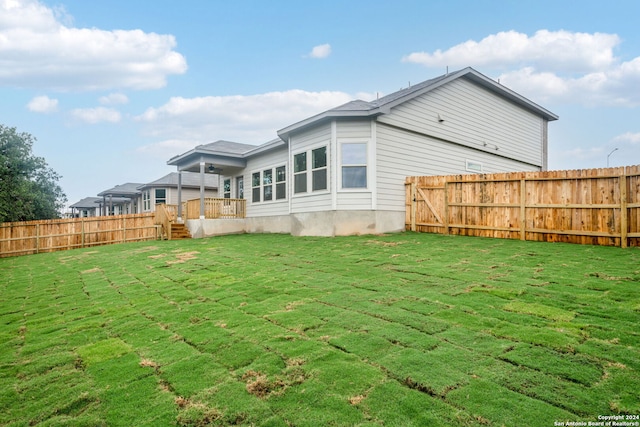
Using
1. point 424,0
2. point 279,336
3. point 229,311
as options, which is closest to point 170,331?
point 229,311

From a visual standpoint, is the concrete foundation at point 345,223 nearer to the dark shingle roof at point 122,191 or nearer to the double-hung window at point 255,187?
the double-hung window at point 255,187

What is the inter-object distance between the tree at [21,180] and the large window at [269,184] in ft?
46.8

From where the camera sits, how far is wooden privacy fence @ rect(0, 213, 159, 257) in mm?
17094

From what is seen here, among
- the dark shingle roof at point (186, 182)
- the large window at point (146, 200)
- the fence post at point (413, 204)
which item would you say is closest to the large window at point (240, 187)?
the dark shingle roof at point (186, 182)

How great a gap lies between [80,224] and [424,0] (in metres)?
19.8

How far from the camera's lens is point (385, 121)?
1326 centimetres

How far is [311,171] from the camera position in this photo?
14211 mm

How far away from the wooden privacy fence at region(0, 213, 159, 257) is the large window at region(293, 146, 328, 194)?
882 centimetres

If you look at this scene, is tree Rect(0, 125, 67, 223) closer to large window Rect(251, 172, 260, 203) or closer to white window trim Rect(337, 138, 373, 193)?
large window Rect(251, 172, 260, 203)

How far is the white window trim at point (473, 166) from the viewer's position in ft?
54.0

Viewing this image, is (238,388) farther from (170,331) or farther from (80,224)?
(80,224)

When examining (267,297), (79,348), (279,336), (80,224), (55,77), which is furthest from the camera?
(55,77)

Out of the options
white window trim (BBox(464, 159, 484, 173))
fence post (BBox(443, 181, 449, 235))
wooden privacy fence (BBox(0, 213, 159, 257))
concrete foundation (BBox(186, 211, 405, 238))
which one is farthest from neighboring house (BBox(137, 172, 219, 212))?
fence post (BBox(443, 181, 449, 235))

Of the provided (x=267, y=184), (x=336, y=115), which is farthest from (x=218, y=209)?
(x=336, y=115)
